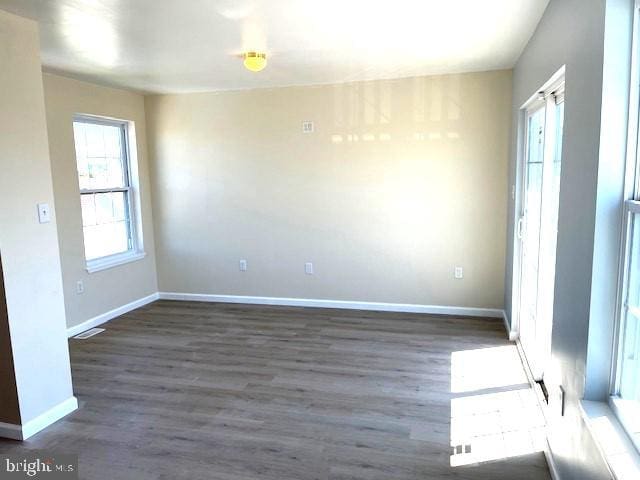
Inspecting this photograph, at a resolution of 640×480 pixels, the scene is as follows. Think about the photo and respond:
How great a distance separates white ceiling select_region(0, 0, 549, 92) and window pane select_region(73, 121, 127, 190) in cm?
57

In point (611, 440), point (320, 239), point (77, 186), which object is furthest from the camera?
point (320, 239)

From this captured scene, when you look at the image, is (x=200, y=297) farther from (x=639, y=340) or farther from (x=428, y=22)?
(x=639, y=340)

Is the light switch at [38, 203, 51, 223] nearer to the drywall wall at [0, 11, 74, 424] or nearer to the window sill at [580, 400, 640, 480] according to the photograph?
the drywall wall at [0, 11, 74, 424]

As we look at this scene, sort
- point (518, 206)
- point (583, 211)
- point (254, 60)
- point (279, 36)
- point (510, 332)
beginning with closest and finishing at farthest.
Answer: point (583, 211) → point (279, 36) → point (254, 60) → point (518, 206) → point (510, 332)

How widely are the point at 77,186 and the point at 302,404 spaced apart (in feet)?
9.91

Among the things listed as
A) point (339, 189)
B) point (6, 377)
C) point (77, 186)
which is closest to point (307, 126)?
point (339, 189)

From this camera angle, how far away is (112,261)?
16.0 ft

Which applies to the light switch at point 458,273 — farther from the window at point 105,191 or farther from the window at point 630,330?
the window at point 105,191

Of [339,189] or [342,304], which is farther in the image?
[342,304]

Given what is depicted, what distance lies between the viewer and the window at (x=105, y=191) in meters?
4.59

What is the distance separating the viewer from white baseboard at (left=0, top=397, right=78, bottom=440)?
8.57 feet

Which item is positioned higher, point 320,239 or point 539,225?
point 539,225

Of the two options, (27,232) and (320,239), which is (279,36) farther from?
(320,239)

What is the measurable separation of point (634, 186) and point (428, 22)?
5.73 feet
